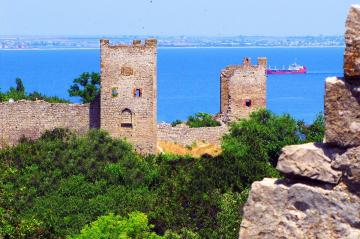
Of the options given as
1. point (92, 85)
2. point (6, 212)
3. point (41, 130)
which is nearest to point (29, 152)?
point (41, 130)

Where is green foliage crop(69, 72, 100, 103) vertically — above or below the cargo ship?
above

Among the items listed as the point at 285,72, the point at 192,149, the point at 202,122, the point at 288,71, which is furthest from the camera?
the point at 288,71

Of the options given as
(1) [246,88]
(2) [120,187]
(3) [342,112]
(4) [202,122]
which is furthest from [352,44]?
(4) [202,122]

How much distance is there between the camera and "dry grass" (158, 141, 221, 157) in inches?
1471

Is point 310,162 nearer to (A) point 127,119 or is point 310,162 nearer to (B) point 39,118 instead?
(A) point 127,119

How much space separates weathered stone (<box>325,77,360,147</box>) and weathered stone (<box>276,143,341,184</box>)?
80 mm

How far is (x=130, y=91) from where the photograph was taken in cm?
3500

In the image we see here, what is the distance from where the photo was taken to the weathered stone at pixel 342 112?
5391 millimetres

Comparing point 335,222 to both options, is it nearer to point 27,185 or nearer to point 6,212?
point 6,212

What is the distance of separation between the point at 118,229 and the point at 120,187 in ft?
26.4

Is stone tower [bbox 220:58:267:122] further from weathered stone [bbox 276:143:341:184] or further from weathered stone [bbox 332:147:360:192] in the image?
weathered stone [bbox 332:147:360:192]

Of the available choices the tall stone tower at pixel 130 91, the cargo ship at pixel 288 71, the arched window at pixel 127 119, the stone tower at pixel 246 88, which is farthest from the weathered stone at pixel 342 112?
the cargo ship at pixel 288 71

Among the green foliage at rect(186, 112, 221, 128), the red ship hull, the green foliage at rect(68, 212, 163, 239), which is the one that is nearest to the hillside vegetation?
the green foliage at rect(68, 212, 163, 239)

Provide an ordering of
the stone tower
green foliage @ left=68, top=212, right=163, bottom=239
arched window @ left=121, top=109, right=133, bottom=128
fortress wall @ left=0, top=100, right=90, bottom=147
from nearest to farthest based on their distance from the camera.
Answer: green foliage @ left=68, top=212, right=163, bottom=239 → arched window @ left=121, top=109, right=133, bottom=128 → fortress wall @ left=0, top=100, right=90, bottom=147 → the stone tower
